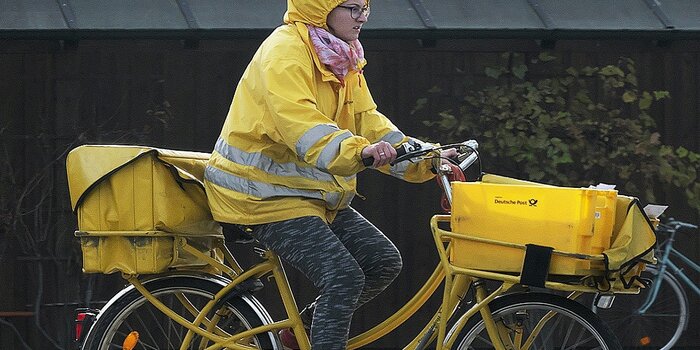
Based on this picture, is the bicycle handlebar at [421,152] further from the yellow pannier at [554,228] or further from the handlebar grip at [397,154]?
the yellow pannier at [554,228]

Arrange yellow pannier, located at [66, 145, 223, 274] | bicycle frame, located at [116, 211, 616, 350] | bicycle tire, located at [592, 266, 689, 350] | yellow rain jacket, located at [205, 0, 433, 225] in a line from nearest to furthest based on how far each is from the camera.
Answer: yellow rain jacket, located at [205, 0, 433, 225], bicycle frame, located at [116, 211, 616, 350], yellow pannier, located at [66, 145, 223, 274], bicycle tire, located at [592, 266, 689, 350]

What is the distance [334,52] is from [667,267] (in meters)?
3.65

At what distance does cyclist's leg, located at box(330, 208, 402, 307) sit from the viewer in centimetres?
527

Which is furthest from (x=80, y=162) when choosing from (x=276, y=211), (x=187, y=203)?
(x=276, y=211)

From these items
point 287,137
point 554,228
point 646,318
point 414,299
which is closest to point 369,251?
point 414,299

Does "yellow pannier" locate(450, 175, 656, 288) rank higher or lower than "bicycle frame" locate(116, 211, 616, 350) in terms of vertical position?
higher

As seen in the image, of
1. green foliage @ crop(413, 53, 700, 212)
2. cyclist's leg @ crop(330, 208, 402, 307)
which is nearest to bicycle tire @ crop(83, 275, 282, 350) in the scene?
cyclist's leg @ crop(330, 208, 402, 307)

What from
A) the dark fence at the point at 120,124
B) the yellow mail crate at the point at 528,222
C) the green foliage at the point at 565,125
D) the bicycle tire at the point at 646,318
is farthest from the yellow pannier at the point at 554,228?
the bicycle tire at the point at 646,318

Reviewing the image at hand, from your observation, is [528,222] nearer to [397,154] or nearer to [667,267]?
[397,154]

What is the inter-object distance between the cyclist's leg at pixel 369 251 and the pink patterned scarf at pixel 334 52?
0.59 meters

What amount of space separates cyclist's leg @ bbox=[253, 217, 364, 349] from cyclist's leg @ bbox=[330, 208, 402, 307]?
24 cm

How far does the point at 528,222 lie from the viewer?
187 inches

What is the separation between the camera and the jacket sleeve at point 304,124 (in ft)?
15.4

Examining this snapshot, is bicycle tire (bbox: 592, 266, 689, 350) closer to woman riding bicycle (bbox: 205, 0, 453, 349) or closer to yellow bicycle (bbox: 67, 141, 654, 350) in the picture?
yellow bicycle (bbox: 67, 141, 654, 350)
